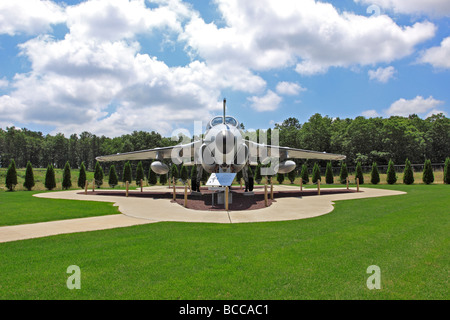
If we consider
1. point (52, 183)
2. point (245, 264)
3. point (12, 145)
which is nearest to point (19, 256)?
point (245, 264)

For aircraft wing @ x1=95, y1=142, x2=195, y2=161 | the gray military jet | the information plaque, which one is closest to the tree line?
aircraft wing @ x1=95, y1=142, x2=195, y2=161

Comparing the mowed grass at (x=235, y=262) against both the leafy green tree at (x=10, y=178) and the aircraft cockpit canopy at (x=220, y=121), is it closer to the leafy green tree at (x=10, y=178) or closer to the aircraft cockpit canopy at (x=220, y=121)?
the aircraft cockpit canopy at (x=220, y=121)

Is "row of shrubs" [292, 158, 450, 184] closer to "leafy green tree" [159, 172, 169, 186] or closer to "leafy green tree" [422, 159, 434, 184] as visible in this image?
"leafy green tree" [422, 159, 434, 184]

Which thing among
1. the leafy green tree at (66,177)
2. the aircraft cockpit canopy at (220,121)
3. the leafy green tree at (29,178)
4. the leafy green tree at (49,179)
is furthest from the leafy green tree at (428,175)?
the leafy green tree at (29,178)

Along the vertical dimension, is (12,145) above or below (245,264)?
above

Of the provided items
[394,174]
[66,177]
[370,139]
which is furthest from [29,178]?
[370,139]

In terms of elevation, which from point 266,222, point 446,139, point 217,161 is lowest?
point 266,222

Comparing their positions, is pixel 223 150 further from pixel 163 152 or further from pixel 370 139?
pixel 370 139

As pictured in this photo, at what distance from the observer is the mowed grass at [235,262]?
3.53 m
